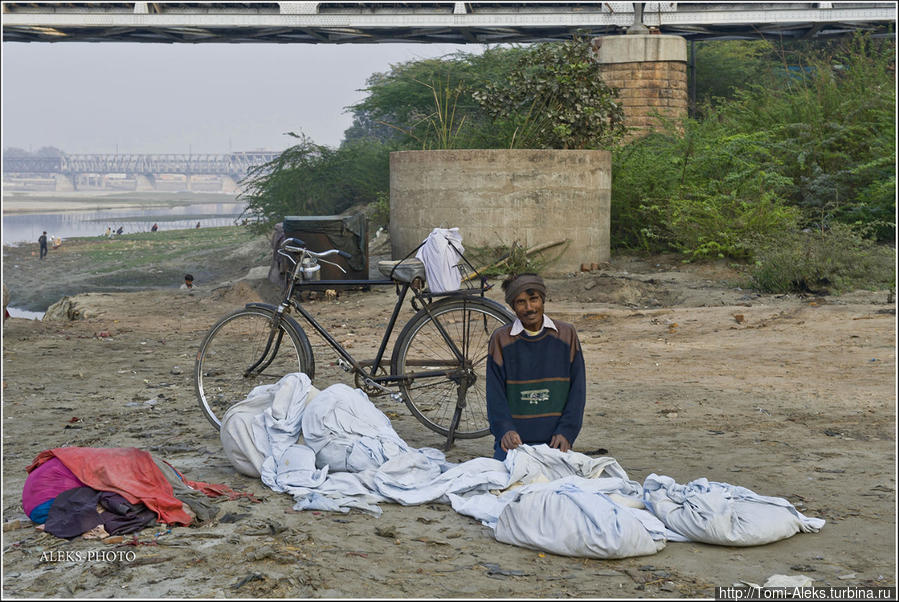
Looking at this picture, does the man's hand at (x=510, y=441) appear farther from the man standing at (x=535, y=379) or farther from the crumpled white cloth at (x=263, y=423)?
the crumpled white cloth at (x=263, y=423)

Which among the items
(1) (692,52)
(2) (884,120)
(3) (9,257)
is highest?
(1) (692,52)

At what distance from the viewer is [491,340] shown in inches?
202

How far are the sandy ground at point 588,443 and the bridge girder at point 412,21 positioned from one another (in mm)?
17469

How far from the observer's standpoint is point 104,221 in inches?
3440

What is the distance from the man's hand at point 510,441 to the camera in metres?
4.96

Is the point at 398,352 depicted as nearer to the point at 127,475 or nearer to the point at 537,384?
the point at 537,384

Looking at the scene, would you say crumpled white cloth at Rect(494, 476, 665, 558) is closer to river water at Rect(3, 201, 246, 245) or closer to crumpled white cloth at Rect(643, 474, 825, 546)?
crumpled white cloth at Rect(643, 474, 825, 546)

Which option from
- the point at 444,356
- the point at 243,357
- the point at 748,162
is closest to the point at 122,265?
the point at 748,162

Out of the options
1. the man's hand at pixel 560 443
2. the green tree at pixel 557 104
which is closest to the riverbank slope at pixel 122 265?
the green tree at pixel 557 104

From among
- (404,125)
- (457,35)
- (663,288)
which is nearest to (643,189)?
(663,288)

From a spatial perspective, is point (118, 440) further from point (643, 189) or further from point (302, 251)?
point (643, 189)

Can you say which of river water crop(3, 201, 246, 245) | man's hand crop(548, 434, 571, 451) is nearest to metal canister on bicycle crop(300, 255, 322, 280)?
man's hand crop(548, 434, 571, 451)

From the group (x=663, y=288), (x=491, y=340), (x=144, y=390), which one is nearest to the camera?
(x=491, y=340)

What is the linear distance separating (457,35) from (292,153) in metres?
10.6
